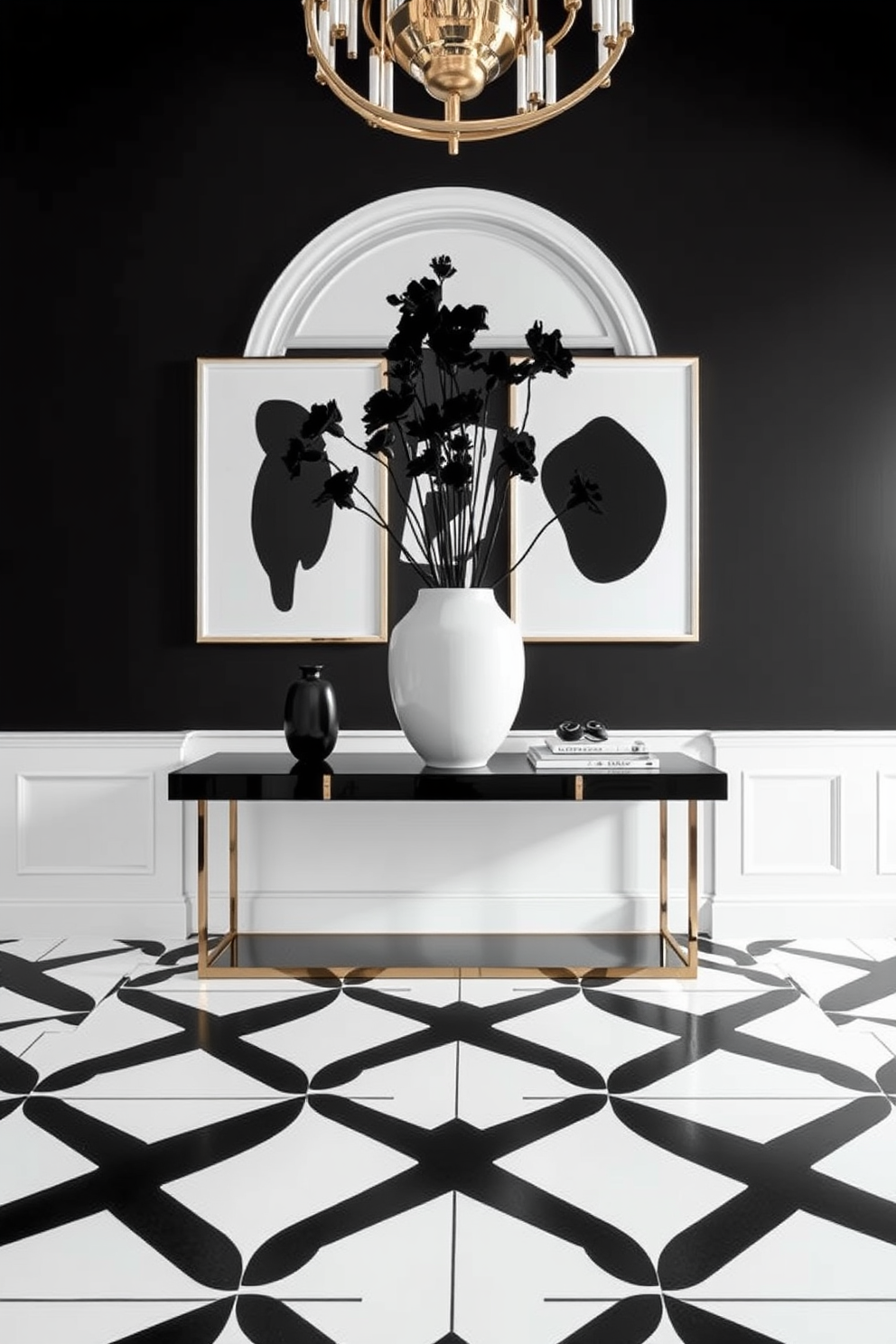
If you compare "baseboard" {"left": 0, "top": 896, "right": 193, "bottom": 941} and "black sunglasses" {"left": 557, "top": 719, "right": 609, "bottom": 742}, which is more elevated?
"black sunglasses" {"left": 557, "top": 719, "right": 609, "bottom": 742}

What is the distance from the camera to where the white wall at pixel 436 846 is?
3.51 m

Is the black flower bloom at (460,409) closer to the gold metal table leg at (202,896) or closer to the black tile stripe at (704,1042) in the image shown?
the gold metal table leg at (202,896)

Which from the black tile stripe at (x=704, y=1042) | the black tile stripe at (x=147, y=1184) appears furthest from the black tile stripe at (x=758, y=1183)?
the black tile stripe at (x=147, y=1184)

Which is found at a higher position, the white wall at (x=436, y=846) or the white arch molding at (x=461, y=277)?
the white arch molding at (x=461, y=277)

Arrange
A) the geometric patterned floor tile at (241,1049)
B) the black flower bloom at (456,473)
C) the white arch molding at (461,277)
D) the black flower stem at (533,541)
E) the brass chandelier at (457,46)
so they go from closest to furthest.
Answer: the brass chandelier at (457,46) < the geometric patterned floor tile at (241,1049) < the black flower bloom at (456,473) < the black flower stem at (533,541) < the white arch molding at (461,277)

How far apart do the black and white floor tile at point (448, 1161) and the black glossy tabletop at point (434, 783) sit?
564mm

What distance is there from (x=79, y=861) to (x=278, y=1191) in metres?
1.99

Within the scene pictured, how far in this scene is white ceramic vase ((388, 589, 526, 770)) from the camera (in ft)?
9.48

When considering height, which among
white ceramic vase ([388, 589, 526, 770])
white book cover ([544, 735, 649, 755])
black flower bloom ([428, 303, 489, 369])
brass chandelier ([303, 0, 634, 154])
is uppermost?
brass chandelier ([303, 0, 634, 154])

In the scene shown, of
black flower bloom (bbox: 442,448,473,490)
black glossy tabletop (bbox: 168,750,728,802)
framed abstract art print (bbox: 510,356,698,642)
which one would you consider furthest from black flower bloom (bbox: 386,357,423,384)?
black glossy tabletop (bbox: 168,750,728,802)

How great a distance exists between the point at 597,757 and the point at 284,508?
1397 mm

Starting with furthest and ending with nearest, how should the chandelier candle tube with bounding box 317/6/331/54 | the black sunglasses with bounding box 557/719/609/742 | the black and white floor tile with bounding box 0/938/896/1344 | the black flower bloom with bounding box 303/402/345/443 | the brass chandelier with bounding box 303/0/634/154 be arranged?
the black sunglasses with bounding box 557/719/609/742 → the black flower bloom with bounding box 303/402/345/443 → the chandelier candle tube with bounding box 317/6/331/54 → the brass chandelier with bounding box 303/0/634/154 → the black and white floor tile with bounding box 0/938/896/1344

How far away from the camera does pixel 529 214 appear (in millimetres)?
3484

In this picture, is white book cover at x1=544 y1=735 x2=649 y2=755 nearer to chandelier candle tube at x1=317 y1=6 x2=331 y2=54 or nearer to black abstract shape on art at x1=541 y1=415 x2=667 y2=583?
black abstract shape on art at x1=541 y1=415 x2=667 y2=583
